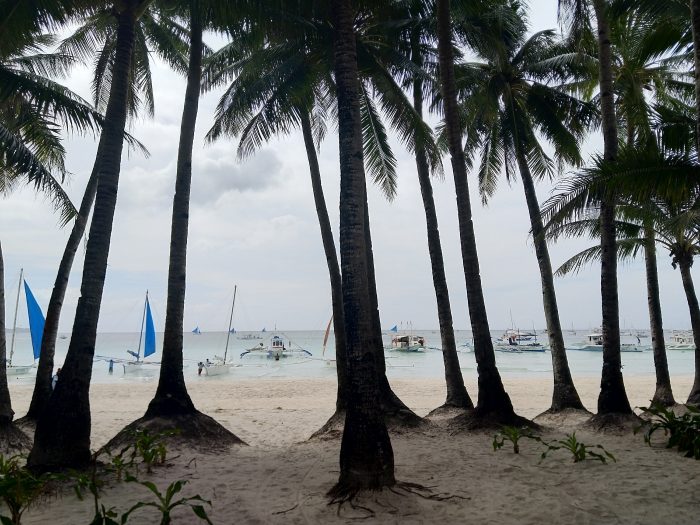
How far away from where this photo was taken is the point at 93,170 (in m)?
13.0

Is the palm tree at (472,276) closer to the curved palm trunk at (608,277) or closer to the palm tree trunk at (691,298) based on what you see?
the curved palm trunk at (608,277)

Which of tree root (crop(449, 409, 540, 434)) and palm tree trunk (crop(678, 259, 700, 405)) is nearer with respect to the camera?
tree root (crop(449, 409, 540, 434))

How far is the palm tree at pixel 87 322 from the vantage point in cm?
651

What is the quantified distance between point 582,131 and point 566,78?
5.61ft

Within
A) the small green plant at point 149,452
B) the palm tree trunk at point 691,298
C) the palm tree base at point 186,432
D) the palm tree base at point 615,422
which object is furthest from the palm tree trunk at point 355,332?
the palm tree trunk at point 691,298

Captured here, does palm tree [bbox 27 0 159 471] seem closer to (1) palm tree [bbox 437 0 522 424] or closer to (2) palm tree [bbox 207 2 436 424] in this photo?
(2) palm tree [bbox 207 2 436 424]

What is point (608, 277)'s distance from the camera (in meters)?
10.3

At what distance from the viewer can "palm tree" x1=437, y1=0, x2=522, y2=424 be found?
9.90 metres

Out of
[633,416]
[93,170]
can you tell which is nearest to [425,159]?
[633,416]

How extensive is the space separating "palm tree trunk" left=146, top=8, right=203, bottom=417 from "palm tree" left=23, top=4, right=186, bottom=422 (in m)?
2.15

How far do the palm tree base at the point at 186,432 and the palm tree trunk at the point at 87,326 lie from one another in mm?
1949

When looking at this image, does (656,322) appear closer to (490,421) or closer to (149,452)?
(490,421)

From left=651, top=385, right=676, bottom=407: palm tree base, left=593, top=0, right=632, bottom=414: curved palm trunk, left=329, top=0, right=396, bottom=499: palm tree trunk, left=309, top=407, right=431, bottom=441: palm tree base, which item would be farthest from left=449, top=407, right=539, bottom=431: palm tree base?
left=651, top=385, right=676, bottom=407: palm tree base

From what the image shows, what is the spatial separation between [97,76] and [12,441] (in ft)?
33.5
